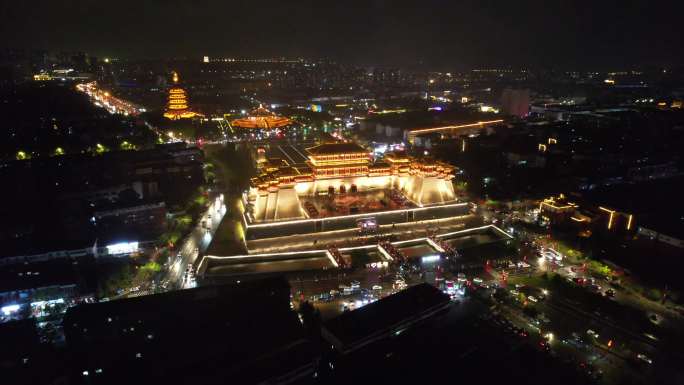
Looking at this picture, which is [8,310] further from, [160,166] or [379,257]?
[160,166]

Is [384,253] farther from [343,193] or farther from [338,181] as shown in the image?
[338,181]

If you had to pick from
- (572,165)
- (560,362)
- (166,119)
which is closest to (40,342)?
(560,362)

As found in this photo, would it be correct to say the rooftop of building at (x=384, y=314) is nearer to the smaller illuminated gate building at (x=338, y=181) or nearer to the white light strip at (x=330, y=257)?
the white light strip at (x=330, y=257)

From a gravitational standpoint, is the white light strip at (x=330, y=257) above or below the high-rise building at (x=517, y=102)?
below

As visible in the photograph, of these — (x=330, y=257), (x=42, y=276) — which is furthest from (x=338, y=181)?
(x=42, y=276)

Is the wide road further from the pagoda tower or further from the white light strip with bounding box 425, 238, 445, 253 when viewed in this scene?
the pagoda tower

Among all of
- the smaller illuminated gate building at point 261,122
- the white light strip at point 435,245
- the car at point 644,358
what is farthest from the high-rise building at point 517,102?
the car at point 644,358

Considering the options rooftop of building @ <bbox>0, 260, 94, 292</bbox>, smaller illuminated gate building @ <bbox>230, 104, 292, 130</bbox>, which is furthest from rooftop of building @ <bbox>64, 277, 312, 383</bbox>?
smaller illuminated gate building @ <bbox>230, 104, 292, 130</bbox>

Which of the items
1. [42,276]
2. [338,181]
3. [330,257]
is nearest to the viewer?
[42,276]
